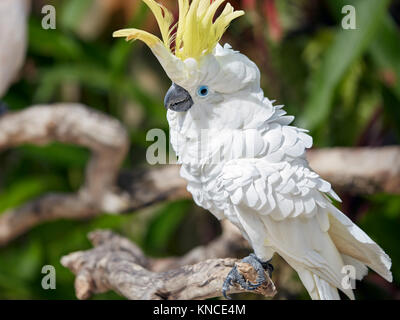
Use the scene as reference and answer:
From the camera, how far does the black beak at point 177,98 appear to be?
2.27ft

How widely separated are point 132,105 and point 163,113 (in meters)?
0.68

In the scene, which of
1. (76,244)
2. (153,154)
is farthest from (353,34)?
(76,244)

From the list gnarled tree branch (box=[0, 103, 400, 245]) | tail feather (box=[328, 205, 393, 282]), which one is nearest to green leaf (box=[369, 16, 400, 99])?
gnarled tree branch (box=[0, 103, 400, 245])

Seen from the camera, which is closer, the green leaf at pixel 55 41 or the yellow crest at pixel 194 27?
the yellow crest at pixel 194 27

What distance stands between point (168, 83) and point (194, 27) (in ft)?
5.63

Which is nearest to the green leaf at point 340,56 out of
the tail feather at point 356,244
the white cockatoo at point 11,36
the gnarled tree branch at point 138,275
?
the gnarled tree branch at point 138,275

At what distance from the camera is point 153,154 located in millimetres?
829

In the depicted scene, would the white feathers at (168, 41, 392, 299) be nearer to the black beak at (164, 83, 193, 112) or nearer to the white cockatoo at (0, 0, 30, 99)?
the black beak at (164, 83, 193, 112)

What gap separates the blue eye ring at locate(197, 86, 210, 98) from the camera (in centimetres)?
69

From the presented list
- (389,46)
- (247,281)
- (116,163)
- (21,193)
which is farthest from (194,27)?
(21,193)

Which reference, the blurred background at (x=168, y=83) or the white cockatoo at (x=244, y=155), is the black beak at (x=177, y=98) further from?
the blurred background at (x=168, y=83)
